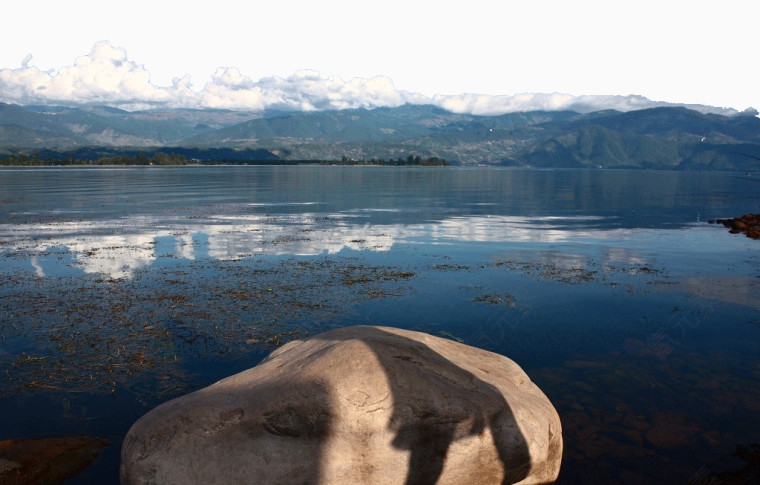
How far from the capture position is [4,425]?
42.1 ft

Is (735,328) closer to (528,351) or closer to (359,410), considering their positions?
(528,351)

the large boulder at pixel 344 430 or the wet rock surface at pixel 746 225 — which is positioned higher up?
the wet rock surface at pixel 746 225

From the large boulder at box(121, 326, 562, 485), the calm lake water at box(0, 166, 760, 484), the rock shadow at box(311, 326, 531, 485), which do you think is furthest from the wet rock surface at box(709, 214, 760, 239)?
the large boulder at box(121, 326, 562, 485)

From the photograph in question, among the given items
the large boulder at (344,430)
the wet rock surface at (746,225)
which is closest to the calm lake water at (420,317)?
the large boulder at (344,430)

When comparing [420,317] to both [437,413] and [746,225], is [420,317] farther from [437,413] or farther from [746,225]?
[746,225]

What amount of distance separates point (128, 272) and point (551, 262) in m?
24.5

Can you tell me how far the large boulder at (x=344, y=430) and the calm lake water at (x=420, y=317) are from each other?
8.29 feet

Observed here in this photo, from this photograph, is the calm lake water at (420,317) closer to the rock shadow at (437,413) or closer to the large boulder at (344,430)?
the rock shadow at (437,413)

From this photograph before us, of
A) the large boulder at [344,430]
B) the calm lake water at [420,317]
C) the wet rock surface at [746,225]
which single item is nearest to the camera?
the large boulder at [344,430]

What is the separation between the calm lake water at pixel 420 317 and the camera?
13.5 metres

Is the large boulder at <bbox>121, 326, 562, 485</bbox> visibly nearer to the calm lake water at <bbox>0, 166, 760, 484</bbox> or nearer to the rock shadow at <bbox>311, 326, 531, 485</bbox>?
the rock shadow at <bbox>311, 326, 531, 485</bbox>

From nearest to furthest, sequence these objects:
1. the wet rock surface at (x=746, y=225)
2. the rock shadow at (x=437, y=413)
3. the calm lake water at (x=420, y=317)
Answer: the rock shadow at (x=437, y=413) < the calm lake water at (x=420, y=317) < the wet rock surface at (x=746, y=225)

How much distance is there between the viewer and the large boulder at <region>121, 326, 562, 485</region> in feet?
30.8

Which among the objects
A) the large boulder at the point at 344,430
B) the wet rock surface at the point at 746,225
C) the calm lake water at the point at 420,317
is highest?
the wet rock surface at the point at 746,225
